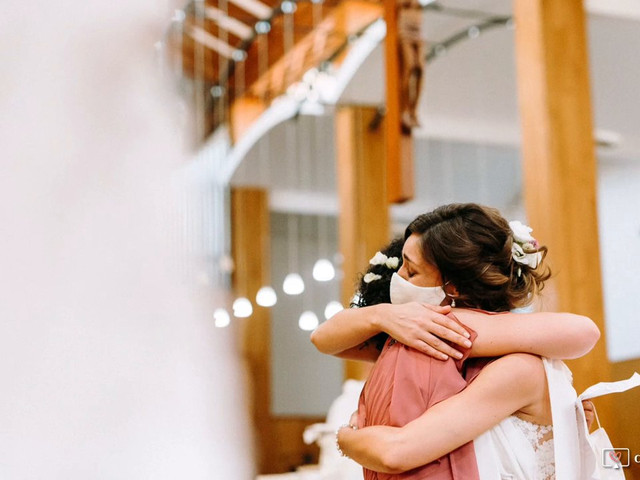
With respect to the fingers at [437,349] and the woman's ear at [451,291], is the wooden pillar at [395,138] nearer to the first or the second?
the woman's ear at [451,291]

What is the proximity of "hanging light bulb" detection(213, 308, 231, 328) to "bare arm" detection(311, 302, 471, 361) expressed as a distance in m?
10.3

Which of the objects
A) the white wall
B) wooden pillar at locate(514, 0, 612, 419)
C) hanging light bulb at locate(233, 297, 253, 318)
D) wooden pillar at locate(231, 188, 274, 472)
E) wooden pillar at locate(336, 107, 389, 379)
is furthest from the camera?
wooden pillar at locate(231, 188, 274, 472)

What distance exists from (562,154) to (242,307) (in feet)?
24.4

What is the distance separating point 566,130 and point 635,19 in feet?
5.87

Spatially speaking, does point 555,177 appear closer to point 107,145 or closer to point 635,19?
point 635,19

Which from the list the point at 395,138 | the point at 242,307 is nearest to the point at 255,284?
the point at 242,307

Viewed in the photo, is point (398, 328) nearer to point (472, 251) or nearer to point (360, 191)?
point (472, 251)

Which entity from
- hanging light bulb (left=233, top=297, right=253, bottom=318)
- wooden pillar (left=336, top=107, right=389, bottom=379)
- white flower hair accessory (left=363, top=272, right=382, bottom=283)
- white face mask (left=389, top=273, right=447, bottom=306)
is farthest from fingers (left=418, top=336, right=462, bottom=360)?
hanging light bulb (left=233, top=297, right=253, bottom=318)

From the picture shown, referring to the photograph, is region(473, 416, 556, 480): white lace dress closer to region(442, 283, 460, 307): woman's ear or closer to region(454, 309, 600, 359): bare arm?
region(454, 309, 600, 359): bare arm

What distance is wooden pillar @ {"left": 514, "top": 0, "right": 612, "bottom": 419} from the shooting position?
234 inches

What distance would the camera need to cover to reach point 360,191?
11.1m

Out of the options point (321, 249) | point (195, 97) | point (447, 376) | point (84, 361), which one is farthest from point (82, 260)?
point (321, 249)

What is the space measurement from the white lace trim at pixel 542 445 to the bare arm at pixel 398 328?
23 centimetres

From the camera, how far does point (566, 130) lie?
6121 mm
